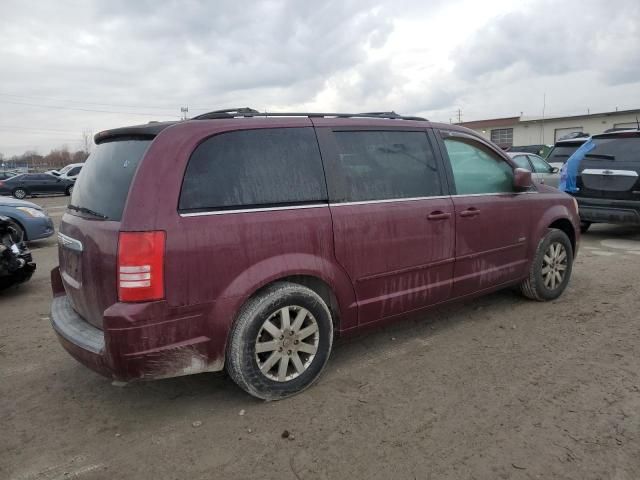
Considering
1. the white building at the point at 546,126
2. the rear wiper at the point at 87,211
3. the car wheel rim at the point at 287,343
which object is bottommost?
the car wheel rim at the point at 287,343

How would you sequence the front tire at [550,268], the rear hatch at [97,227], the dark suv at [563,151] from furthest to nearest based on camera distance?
the dark suv at [563,151] → the front tire at [550,268] → the rear hatch at [97,227]

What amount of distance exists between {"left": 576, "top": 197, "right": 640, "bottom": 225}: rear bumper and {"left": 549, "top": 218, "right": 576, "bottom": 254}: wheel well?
122 inches

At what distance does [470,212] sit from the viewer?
3.99m

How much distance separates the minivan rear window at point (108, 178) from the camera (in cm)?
280

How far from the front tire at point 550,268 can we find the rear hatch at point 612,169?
11.1ft

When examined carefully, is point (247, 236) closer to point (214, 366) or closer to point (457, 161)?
point (214, 366)

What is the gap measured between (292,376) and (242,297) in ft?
2.18

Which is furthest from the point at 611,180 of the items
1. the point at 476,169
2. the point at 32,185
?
the point at 32,185

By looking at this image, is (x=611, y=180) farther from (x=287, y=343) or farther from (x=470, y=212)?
(x=287, y=343)

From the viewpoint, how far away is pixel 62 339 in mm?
3043

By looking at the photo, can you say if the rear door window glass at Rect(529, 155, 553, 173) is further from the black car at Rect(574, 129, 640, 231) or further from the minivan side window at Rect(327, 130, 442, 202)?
the minivan side window at Rect(327, 130, 442, 202)

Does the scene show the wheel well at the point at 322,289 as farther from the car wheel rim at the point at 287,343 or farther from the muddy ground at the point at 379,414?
the muddy ground at the point at 379,414

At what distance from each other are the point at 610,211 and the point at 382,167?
5.78m

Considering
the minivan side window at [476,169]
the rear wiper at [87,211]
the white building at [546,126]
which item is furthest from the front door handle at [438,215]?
the white building at [546,126]
